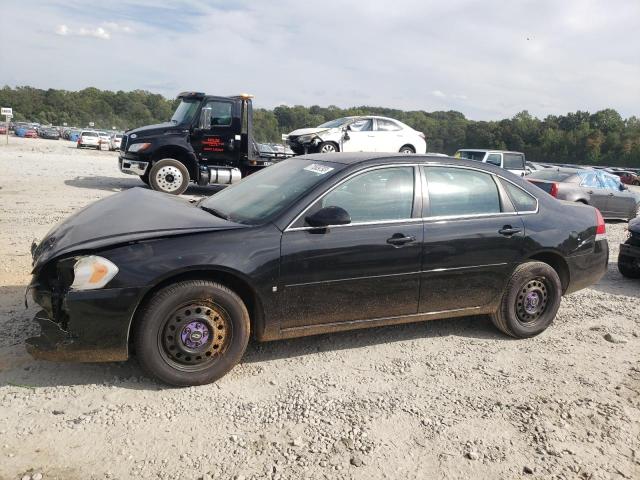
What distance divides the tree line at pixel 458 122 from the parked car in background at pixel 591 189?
43485 millimetres

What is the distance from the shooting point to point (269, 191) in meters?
4.22

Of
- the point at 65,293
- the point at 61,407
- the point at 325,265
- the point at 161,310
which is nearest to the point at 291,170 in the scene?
the point at 325,265

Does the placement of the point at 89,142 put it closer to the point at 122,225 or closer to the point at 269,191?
the point at 269,191

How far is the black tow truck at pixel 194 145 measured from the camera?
1269 centimetres

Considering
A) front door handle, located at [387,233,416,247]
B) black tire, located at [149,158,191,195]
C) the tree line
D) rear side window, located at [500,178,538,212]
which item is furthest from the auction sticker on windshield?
the tree line

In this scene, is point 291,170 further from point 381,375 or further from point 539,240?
point 539,240

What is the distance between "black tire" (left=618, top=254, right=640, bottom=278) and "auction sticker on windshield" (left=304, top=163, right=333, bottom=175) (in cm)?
529

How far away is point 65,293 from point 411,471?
2301mm

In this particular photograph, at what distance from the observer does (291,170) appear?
14.8 feet

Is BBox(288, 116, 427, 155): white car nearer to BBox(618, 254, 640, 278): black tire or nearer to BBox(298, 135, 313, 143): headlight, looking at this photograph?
BBox(298, 135, 313, 143): headlight

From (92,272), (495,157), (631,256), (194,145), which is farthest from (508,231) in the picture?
(495,157)

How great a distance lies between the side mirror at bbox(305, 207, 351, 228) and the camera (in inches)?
145

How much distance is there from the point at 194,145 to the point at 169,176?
99cm

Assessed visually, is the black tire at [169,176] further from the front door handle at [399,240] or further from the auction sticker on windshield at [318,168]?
the front door handle at [399,240]
